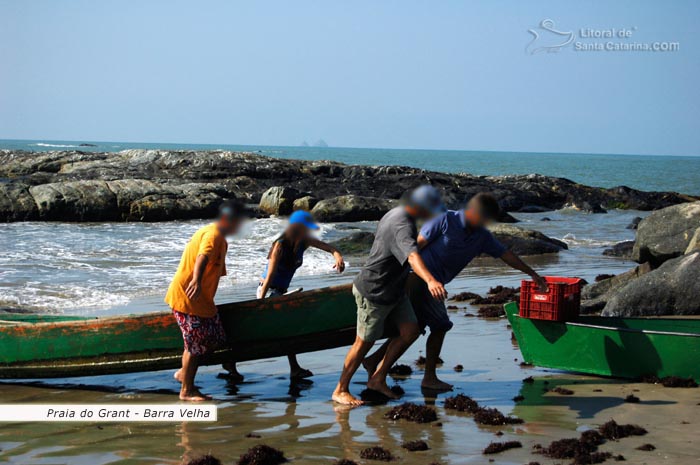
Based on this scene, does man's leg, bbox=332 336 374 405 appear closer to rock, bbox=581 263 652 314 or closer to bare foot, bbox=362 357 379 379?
bare foot, bbox=362 357 379 379

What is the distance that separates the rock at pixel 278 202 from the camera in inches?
1297

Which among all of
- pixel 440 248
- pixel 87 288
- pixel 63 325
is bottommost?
pixel 87 288

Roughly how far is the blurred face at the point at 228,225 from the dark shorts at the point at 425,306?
165cm

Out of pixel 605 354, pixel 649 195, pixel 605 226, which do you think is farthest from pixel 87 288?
pixel 649 195

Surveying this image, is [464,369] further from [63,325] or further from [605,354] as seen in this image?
[63,325]

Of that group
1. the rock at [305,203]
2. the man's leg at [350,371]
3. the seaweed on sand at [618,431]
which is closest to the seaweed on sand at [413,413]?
the man's leg at [350,371]

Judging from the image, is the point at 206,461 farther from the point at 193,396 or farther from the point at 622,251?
the point at 622,251

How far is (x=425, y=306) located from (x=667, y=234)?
25.4 ft

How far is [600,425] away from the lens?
6.32 m

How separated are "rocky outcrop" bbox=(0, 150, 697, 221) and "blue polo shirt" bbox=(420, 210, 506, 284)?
24307mm

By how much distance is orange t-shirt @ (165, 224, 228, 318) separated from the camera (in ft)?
22.9

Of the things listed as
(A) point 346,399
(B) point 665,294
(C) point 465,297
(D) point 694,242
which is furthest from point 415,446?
(D) point 694,242

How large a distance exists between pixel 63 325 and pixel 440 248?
365cm

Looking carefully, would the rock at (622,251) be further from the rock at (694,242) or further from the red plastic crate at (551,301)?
the red plastic crate at (551,301)
